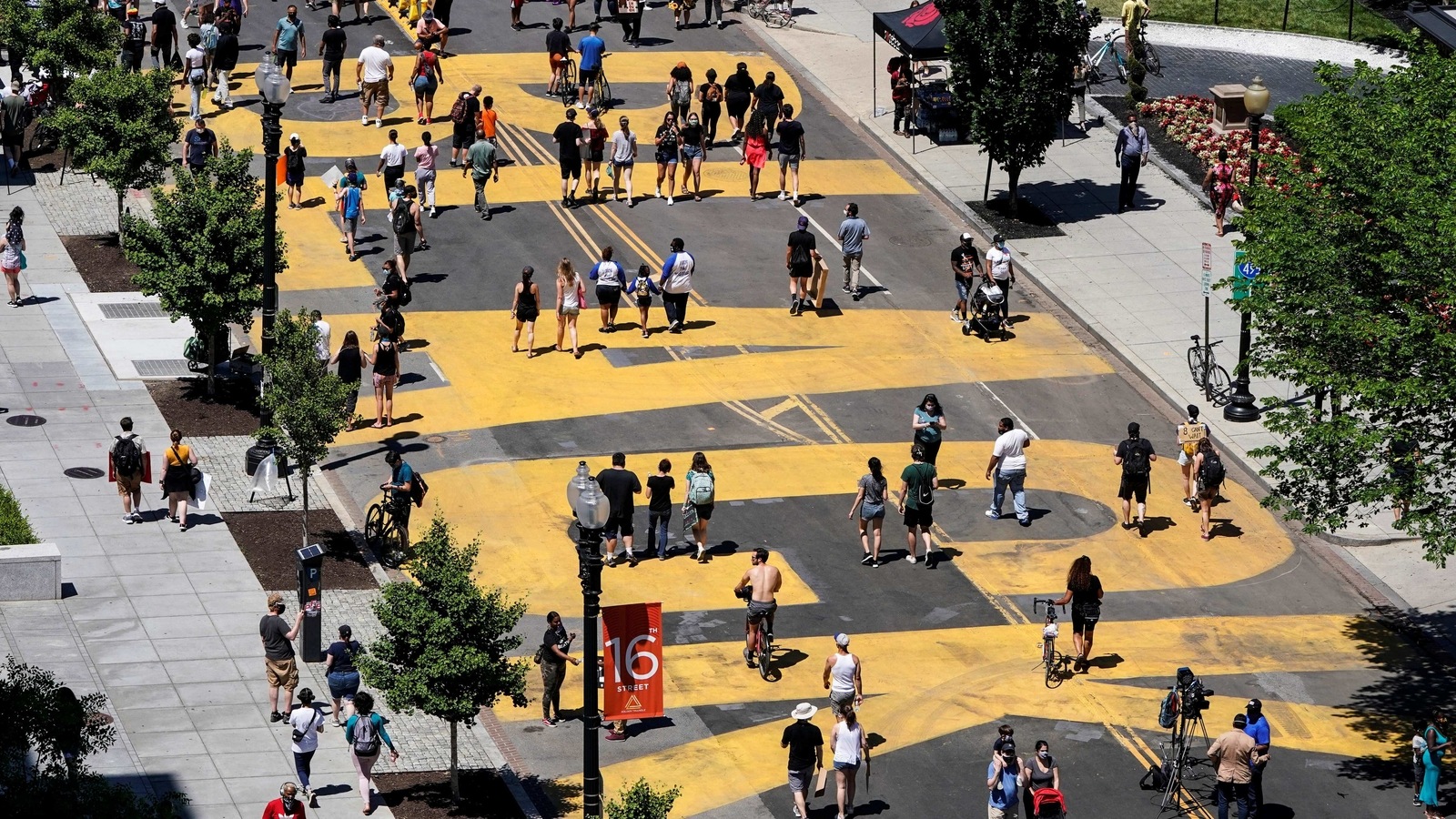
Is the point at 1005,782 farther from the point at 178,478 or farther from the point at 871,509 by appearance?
the point at 178,478

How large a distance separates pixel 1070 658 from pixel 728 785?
18.0 feet

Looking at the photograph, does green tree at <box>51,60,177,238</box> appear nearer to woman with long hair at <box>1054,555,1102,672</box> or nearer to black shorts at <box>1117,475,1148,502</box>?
black shorts at <box>1117,475,1148,502</box>

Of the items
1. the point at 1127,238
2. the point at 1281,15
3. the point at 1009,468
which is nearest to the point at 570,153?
the point at 1127,238

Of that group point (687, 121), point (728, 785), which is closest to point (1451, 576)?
point (728, 785)

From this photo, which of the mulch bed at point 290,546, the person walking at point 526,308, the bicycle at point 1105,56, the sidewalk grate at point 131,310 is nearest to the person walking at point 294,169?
the sidewalk grate at point 131,310

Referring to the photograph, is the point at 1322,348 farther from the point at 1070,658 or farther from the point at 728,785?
the point at 728,785

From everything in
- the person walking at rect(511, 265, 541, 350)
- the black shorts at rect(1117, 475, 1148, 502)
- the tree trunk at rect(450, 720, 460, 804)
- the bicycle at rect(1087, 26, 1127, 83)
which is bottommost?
the tree trunk at rect(450, 720, 460, 804)

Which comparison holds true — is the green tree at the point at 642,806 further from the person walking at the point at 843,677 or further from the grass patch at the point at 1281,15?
the grass patch at the point at 1281,15

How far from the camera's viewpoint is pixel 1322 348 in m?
27.1

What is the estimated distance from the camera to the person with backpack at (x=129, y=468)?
29734 millimetres

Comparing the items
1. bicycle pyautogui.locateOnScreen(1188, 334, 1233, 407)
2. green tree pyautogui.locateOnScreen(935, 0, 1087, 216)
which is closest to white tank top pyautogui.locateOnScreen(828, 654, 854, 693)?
bicycle pyautogui.locateOnScreen(1188, 334, 1233, 407)

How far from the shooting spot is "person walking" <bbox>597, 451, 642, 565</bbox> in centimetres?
2934

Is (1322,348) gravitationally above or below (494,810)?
above

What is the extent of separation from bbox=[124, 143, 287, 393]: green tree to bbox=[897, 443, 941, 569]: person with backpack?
10.3 metres
